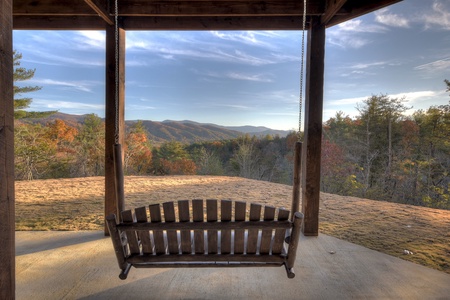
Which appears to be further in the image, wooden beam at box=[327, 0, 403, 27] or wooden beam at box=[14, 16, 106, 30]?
wooden beam at box=[14, 16, 106, 30]

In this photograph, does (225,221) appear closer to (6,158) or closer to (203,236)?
(203,236)

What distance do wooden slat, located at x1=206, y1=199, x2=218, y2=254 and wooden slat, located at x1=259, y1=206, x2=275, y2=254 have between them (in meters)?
0.33

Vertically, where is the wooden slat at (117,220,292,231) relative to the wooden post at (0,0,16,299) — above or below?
below

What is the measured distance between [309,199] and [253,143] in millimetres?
14066

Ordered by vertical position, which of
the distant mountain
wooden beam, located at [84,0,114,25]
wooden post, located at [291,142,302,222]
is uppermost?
wooden beam, located at [84,0,114,25]

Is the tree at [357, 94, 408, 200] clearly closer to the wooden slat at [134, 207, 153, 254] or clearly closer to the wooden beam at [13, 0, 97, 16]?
the wooden beam at [13, 0, 97, 16]

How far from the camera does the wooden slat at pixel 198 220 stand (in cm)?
199

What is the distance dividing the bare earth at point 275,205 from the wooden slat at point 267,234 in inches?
84.8

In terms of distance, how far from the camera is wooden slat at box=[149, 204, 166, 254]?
2.00 m

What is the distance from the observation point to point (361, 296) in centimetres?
237

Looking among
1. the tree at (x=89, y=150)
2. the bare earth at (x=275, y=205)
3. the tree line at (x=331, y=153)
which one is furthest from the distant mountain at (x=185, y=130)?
the bare earth at (x=275, y=205)

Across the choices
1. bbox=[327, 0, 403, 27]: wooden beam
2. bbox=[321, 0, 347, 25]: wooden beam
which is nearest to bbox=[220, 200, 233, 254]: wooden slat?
bbox=[321, 0, 347, 25]: wooden beam

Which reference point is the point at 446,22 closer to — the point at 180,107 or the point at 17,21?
the point at 180,107

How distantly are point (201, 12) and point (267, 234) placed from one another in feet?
9.08
